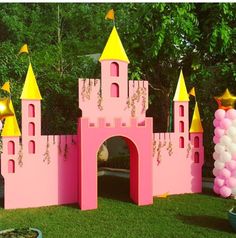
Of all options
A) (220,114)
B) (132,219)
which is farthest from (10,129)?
(220,114)

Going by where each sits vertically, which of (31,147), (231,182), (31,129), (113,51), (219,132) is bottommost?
(231,182)

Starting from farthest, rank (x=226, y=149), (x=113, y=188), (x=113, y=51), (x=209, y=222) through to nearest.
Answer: (x=113, y=188) < (x=226, y=149) < (x=113, y=51) < (x=209, y=222)

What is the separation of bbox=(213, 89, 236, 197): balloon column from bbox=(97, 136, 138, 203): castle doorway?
233 cm

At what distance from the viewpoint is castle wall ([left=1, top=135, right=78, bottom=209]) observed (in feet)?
33.1

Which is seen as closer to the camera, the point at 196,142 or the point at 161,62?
the point at 196,142

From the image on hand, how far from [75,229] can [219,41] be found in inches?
330

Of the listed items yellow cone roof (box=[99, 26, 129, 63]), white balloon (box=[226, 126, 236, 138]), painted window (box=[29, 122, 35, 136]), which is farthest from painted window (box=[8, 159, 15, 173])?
white balloon (box=[226, 126, 236, 138])

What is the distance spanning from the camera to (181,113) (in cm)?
1207

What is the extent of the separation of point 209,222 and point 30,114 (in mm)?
5287

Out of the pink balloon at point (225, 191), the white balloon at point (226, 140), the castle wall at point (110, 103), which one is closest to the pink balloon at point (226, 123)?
the white balloon at point (226, 140)

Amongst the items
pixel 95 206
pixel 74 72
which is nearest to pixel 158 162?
pixel 95 206

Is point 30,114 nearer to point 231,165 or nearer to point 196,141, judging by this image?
point 196,141

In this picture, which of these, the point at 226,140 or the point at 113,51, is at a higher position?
the point at 113,51

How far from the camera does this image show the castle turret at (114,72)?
413 inches
